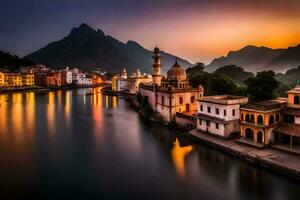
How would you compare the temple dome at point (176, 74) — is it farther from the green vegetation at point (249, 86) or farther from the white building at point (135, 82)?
the white building at point (135, 82)

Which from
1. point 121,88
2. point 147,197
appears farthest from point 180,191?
point 121,88

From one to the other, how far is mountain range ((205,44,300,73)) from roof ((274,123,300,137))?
66433 millimetres

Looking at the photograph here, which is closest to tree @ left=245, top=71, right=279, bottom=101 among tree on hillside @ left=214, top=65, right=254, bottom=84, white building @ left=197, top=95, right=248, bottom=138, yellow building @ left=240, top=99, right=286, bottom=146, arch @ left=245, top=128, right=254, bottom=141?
white building @ left=197, top=95, right=248, bottom=138

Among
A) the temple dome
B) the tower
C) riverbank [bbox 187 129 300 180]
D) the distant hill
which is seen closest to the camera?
riverbank [bbox 187 129 300 180]

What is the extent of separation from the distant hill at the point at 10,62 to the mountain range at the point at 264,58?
90.5 metres

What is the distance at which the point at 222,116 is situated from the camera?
2052 cm

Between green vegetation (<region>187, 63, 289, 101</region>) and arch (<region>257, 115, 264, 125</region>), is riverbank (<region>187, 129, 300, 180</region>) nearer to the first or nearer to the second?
arch (<region>257, 115, 264, 125</region>)

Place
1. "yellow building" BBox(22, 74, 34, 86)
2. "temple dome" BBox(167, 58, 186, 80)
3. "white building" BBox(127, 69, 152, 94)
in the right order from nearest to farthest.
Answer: "temple dome" BBox(167, 58, 186, 80) → "white building" BBox(127, 69, 152, 94) → "yellow building" BBox(22, 74, 34, 86)

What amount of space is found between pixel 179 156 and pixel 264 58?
115 m

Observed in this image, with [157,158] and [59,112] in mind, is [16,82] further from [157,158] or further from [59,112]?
[157,158]

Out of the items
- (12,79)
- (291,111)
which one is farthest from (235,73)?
(12,79)

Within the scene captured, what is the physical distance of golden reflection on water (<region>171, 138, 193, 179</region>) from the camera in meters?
16.6

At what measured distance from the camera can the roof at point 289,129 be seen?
54.3 ft

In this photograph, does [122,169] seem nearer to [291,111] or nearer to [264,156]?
[264,156]
